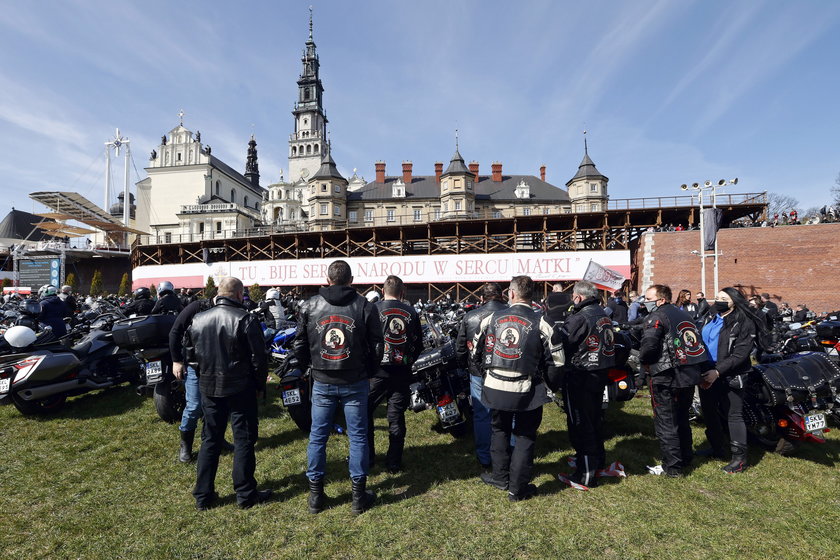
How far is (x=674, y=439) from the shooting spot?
12.6 ft

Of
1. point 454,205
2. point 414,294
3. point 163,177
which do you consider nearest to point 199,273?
point 414,294

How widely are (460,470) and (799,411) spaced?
3573 millimetres

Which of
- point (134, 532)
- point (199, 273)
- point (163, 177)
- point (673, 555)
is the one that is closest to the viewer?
point (673, 555)

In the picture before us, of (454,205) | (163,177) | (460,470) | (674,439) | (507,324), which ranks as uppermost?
(163,177)

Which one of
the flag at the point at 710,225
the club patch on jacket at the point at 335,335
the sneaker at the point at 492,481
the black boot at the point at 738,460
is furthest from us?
the flag at the point at 710,225

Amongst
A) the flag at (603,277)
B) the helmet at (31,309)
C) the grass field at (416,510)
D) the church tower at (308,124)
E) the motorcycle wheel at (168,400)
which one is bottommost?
the grass field at (416,510)

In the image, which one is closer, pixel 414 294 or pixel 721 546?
pixel 721 546

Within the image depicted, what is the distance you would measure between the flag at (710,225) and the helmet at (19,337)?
25.3m

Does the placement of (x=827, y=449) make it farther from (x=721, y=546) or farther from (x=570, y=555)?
(x=570, y=555)

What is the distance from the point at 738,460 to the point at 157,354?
6835 mm

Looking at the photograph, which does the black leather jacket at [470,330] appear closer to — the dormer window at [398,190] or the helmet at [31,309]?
the helmet at [31,309]

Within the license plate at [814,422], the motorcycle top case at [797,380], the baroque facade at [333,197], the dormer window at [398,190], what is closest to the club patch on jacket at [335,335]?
the motorcycle top case at [797,380]

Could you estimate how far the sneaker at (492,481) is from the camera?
3554mm

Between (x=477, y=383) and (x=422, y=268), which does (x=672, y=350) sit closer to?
(x=477, y=383)
